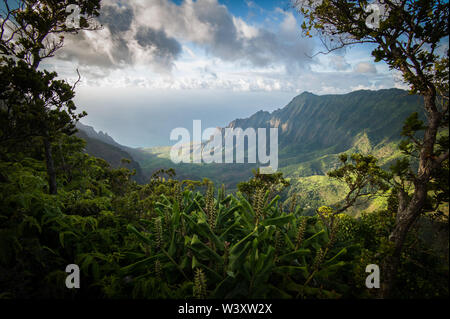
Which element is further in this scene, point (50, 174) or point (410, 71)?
point (50, 174)

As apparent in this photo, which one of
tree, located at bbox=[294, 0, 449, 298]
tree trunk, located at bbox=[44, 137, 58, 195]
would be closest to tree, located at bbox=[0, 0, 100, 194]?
tree trunk, located at bbox=[44, 137, 58, 195]

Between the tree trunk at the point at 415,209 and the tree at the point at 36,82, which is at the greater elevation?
the tree at the point at 36,82

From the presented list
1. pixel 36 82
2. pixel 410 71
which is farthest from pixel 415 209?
pixel 36 82

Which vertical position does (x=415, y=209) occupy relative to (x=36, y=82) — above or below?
below

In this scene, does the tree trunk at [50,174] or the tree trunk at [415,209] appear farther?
the tree trunk at [50,174]

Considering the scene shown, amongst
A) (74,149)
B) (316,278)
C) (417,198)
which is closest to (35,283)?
(316,278)

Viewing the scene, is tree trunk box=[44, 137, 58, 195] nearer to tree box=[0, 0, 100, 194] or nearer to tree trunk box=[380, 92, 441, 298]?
tree box=[0, 0, 100, 194]

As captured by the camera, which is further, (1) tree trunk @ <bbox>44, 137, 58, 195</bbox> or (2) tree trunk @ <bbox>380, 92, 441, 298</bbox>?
(1) tree trunk @ <bbox>44, 137, 58, 195</bbox>

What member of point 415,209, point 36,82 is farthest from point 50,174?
point 415,209

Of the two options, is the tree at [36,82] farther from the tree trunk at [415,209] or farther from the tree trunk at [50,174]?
the tree trunk at [415,209]

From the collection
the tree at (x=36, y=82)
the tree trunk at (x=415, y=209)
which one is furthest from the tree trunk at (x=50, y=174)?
the tree trunk at (x=415, y=209)

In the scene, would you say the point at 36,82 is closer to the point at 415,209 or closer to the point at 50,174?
the point at 50,174

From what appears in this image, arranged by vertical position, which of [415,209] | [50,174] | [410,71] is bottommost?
[415,209]
